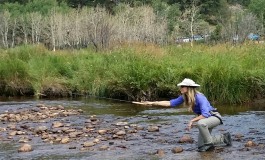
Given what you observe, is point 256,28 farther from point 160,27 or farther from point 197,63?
point 197,63

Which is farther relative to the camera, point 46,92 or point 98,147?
point 46,92

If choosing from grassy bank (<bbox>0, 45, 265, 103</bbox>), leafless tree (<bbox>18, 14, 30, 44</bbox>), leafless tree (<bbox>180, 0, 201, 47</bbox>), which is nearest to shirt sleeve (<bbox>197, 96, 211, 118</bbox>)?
grassy bank (<bbox>0, 45, 265, 103</bbox>)

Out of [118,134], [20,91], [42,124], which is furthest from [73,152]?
[20,91]

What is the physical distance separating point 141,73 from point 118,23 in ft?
121

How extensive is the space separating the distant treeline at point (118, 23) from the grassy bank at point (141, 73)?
23.7 m

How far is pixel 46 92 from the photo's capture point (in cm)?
1936

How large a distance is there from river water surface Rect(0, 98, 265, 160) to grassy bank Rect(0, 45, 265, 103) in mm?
802

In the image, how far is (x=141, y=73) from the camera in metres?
15.9

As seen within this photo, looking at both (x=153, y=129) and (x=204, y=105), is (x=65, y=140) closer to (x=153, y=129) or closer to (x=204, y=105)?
(x=153, y=129)

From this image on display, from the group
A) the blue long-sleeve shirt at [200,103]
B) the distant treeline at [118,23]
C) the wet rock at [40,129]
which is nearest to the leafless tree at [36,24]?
the distant treeline at [118,23]

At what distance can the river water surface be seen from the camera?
905 cm

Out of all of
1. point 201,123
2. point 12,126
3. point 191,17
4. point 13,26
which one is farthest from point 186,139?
point 13,26

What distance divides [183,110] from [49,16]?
169 ft

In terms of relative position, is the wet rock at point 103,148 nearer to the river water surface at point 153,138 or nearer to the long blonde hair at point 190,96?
the river water surface at point 153,138
